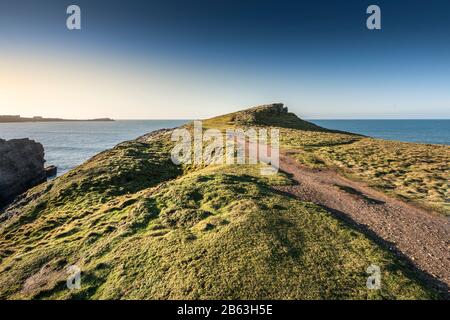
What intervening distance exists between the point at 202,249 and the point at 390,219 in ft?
52.3

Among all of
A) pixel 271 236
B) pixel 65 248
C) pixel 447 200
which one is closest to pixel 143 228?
pixel 65 248

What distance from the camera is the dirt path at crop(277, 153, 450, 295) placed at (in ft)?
51.3

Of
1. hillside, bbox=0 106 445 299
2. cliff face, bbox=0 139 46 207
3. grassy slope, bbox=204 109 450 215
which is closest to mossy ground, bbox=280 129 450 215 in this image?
grassy slope, bbox=204 109 450 215

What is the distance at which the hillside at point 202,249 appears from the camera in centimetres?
1331

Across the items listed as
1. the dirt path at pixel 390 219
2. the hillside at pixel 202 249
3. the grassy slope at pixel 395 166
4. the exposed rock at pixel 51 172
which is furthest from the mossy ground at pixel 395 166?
the exposed rock at pixel 51 172

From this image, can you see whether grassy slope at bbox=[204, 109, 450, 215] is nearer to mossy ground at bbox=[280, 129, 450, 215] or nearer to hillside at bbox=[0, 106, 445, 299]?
mossy ground at bbox=[280, 129, 450, 215]

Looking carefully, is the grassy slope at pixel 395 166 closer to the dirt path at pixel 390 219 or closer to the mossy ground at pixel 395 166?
the mossy ground at pixel 395 166

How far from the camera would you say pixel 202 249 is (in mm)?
16234

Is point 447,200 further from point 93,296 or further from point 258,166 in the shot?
point 93,296

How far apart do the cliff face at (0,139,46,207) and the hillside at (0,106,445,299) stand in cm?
3451

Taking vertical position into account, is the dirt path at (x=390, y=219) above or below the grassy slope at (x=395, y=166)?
below

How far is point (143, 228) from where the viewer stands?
2048 cm

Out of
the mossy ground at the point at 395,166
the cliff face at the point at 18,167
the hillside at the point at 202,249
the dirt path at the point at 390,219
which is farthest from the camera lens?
the cliff face at the point at 18,167

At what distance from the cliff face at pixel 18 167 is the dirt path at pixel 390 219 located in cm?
6061
